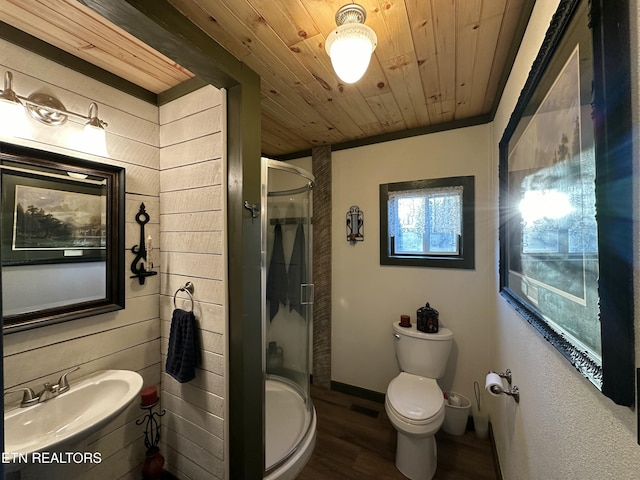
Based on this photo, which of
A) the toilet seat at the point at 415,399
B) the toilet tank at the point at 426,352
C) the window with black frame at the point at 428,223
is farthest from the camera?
the window with black frame at the point at 428,223

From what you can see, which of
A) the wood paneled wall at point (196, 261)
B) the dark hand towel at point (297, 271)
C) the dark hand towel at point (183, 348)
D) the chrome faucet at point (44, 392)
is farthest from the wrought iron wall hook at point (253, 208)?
the chrome faucet at point (44, 392)

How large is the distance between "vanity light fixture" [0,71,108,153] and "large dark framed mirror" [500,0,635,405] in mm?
1899

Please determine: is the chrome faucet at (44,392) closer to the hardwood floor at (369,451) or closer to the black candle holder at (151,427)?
the black candle holder at (151,427)

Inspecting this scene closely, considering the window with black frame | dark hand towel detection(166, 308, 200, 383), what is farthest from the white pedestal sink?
the window with black frame

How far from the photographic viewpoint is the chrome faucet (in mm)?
1158

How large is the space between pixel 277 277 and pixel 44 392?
1345 millimetres

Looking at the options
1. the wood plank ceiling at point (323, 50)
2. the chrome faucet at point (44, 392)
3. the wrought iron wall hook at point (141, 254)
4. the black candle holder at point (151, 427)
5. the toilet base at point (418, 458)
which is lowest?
the toilet base at point (418, 458)

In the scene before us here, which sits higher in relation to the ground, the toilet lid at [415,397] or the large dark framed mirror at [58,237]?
the large dark framed mirror at [58,237]

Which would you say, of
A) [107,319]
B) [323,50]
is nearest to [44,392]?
[107,319]

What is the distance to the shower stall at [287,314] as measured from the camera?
5.55 feet

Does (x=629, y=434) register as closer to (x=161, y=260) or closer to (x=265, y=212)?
(x=265, y=212)

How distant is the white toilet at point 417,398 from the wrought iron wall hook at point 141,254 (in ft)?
5.69

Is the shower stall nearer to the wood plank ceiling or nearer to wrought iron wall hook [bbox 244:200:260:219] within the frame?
wrought iron wall hook [bbox 244:200:260:219]

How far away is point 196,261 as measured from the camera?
150 centimetres
